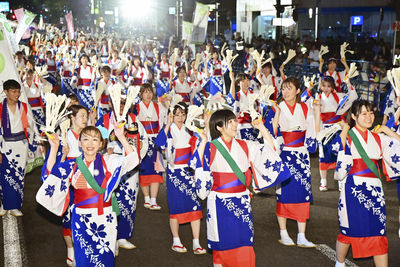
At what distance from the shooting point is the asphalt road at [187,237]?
5270 mm

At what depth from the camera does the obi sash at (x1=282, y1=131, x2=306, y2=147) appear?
18.6 ft

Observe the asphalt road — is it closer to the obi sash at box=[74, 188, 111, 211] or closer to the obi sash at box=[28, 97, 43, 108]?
the obi sash at box=[74, 188, 111, 211]

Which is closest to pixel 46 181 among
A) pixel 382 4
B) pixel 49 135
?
pixel 49 135

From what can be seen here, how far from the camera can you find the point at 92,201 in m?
4.08

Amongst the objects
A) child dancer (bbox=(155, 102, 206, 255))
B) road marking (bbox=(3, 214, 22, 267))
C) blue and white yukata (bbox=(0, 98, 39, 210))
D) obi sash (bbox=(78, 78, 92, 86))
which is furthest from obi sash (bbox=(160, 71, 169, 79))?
child dancer (bbox=(155, 102, 206, 255))

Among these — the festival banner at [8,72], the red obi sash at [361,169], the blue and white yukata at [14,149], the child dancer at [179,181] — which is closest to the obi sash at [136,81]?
the festival banner at [8,72]

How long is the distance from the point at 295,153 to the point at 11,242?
10.8 ft

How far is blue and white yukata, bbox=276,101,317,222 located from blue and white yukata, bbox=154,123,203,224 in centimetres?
A: 97

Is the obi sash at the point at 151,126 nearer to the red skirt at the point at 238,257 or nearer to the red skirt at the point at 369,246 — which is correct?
the red skirt at the point at 238,257

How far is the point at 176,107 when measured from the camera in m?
5.63

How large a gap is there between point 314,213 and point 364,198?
216 cm

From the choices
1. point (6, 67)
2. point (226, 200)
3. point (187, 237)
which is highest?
point (6, 67)

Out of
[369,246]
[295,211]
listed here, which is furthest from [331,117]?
[369,246]

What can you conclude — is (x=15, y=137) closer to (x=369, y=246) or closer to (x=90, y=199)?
(x=90, y=199)
